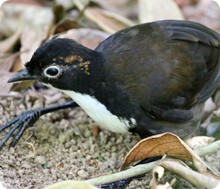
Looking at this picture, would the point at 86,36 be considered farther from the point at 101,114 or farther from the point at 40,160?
the point at 40,160

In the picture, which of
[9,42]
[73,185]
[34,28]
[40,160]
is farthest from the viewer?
[34,28]

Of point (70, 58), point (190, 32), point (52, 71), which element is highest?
point (190, 32)

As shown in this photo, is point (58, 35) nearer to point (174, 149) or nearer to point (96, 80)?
point (96, 80)

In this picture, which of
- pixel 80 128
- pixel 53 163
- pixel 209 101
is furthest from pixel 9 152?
pixel 209 101

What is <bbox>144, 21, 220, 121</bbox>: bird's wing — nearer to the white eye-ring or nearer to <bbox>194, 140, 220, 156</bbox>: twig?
<bbox>194, 140, 220, 156</bbox>: twig

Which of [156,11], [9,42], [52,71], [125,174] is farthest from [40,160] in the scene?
[156,11]

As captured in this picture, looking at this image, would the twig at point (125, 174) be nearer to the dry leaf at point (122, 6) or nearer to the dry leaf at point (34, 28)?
the dry leaf at point (34, 28)
